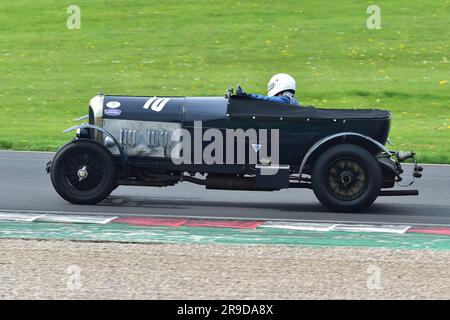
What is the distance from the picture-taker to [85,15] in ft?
123

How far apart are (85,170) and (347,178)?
2997 mm

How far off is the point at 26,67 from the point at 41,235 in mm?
20485

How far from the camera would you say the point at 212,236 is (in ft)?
35.1

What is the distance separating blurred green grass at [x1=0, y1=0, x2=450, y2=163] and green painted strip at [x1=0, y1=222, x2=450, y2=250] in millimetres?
7831

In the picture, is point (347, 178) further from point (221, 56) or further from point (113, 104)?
point (221, 56)

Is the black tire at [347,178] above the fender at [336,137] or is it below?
below

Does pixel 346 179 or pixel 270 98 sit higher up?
pixel 270 98

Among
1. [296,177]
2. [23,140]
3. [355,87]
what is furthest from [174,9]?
[296,177]

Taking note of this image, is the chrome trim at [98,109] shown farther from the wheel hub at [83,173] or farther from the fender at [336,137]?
the fender at [336,137]

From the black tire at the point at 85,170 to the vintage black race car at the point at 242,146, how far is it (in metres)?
0.01

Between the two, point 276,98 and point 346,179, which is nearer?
point 346,179

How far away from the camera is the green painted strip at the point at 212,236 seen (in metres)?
10.4

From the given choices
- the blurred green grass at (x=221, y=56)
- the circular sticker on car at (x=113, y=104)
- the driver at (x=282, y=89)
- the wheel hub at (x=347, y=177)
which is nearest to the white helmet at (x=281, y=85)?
the driver at (x=282, y=89)

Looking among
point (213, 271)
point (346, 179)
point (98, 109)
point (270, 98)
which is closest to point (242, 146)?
point (270, 98)
